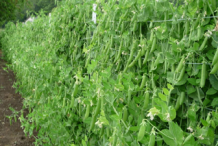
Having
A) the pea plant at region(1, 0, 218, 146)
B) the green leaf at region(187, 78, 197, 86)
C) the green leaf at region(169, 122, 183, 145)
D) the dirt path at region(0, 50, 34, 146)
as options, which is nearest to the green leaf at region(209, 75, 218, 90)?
the pea plant at region(1, 0, 218, 146)

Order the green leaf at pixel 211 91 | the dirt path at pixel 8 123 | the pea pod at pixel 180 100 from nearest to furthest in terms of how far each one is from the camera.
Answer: the green leaf at pixel 211 91 < the pea pod at pixel 180 100 < the dirt path at pixel 8 123

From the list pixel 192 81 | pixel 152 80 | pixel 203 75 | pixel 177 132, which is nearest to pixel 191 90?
pixel 192 81

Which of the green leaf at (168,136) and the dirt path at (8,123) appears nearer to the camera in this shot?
the green leaf at (168,136)

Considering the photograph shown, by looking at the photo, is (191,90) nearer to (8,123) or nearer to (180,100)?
(180,100)

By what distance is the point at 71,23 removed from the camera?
3021 mm

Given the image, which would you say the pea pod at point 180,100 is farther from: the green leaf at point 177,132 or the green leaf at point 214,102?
the green leaf at point 177,132

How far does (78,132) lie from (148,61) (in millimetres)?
1385

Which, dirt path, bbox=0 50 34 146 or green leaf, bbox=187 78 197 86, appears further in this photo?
dirt path, bbox=0 50 34 146

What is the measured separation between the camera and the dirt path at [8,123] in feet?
11.2

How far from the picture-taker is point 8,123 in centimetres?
397

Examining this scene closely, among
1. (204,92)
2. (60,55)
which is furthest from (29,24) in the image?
(204,92)

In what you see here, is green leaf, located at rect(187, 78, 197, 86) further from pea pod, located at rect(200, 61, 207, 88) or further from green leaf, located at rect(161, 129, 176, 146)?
green leaf, located at rect(161, 129, 176, 146)

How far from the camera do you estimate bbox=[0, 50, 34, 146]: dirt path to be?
341 centimetres

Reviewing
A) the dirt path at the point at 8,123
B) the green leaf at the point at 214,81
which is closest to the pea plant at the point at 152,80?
the green leaf at the point at 214,81
